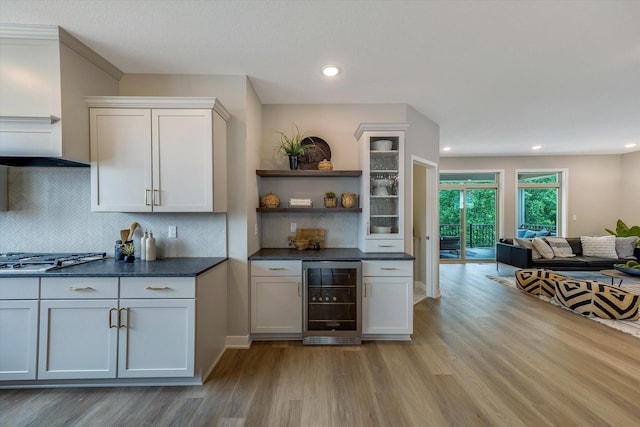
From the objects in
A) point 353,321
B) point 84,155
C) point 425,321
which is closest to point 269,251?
point 353,321

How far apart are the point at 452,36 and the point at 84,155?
319 centimetres

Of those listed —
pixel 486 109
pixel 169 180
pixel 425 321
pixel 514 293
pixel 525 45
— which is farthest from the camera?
pixel 514 293

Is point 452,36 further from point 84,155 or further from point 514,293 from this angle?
point 514,293

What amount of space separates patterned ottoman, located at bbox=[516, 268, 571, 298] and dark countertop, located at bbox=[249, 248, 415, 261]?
2884 millimetres

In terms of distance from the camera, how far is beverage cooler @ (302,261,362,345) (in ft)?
9.14

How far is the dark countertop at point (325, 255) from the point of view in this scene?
109 inches

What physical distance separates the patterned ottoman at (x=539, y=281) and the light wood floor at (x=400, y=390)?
3.81ft

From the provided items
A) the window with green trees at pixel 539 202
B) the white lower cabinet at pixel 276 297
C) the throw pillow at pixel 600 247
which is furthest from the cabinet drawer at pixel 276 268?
the window with green trees at pixel 539 202

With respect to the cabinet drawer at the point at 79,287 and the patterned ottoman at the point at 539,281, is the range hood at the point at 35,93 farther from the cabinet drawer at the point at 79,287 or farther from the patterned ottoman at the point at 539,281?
the patterned ottoman at the point at 539,281

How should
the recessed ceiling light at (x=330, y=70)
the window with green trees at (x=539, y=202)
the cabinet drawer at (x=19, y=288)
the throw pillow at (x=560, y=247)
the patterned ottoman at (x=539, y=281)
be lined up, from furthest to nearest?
the window with green trees at (x=539, y=202) → the throw pillow at (x=560, y=247) → the patterned ottoman at (x=539, y=281) → the recessed ceiling light at (x=330, y=70) → the cabinet drawer at (x=19, y=288)

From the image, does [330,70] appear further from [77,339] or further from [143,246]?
[77,339]

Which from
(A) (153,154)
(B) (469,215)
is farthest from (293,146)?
(B) (469,215)

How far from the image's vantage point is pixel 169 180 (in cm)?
245

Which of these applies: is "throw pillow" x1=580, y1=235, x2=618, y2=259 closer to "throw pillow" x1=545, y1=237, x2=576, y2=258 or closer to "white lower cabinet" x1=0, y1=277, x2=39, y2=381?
"throw pillow" x1=545, y1=237, x2=576, y2=258
